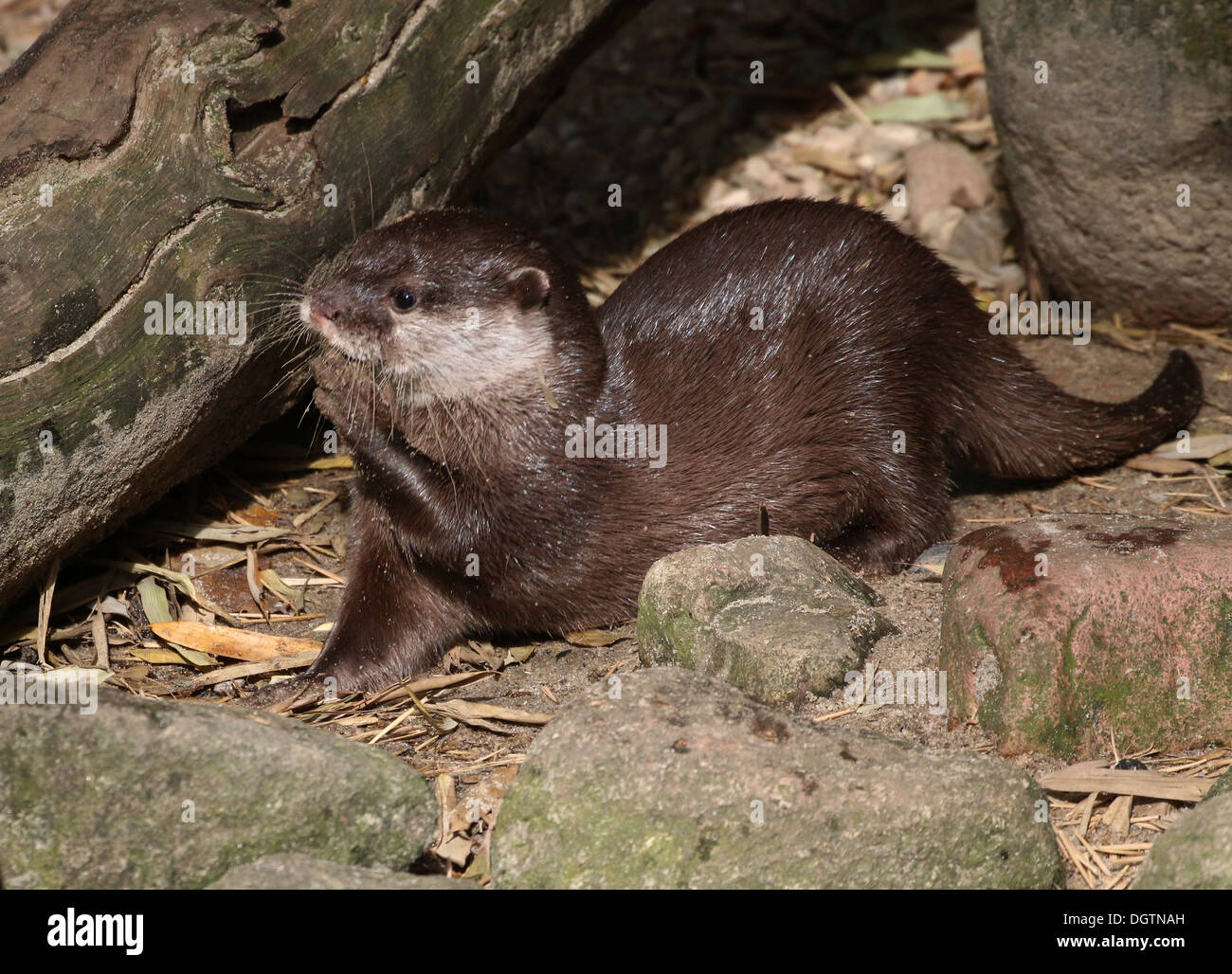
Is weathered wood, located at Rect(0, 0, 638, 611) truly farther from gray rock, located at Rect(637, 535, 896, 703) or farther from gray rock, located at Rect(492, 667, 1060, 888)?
gray rock, located at Rect(492, 667, 1060, 888)

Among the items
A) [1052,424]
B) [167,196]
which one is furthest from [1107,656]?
[167,196]

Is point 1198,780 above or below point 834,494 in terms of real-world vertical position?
below

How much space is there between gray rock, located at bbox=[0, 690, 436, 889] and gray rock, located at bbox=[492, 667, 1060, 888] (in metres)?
0.20

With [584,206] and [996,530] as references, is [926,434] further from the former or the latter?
[584,206]

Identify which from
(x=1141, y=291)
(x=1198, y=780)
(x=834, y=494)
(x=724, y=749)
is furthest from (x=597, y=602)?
(x=1141, y=291)

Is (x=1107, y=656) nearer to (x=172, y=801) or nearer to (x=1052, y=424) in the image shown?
(x=1052, y=424)

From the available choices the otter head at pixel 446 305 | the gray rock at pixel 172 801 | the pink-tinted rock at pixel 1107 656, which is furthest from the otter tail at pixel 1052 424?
the gray rock at pixel 172 801

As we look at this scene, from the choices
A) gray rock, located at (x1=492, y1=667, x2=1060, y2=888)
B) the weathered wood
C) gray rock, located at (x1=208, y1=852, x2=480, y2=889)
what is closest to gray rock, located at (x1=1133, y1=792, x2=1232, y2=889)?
gray rock, located at (x1=492, y1=667, x2=1060, y2=888)

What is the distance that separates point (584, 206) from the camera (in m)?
4.90

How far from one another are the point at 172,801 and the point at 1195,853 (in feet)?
4.95

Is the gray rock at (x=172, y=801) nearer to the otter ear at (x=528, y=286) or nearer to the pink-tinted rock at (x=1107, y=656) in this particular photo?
the pink-tinted rock at (x=1107, y=656)

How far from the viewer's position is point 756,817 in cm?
204

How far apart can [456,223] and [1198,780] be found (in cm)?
186
